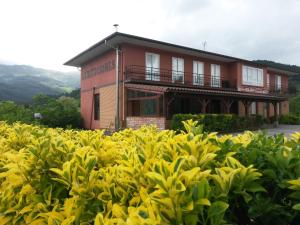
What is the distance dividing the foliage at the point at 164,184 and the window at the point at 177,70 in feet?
85.5

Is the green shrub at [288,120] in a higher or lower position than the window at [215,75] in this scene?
lower

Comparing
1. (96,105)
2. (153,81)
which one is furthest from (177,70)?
(96,105)

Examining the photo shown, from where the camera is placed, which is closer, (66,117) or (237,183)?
(237,183)

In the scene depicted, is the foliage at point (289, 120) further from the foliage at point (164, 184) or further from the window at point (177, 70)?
the foliage at point (164, 184)

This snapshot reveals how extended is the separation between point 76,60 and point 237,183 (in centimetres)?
3307

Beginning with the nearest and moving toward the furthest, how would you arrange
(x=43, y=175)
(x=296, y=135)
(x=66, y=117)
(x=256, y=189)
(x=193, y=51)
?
1. (x=256, y=189)
2. (x=43, y=175)
3. (x=296, y=135)
4. (x=193, y=51)
5. (x=66, y=117)

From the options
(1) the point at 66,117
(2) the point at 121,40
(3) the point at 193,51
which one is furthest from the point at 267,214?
(1) the point at 66,117

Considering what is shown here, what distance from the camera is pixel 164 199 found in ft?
4.58

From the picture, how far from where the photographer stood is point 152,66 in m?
27.2

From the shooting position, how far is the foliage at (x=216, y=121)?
71.1 ft

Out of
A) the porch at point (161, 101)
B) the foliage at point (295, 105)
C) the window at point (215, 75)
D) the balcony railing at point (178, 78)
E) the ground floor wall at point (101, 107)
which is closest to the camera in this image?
the porch at point (161, 101)

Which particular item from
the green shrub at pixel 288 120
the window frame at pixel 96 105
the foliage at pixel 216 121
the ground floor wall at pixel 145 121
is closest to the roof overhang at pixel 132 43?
the window frame at pixel 96 105

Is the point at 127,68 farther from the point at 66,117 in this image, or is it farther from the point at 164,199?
the point at 164,199

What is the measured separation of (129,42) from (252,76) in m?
16.2
